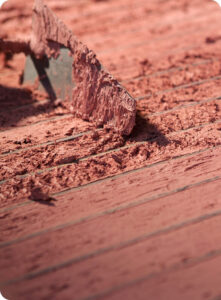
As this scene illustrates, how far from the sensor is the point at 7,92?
8.20 feet

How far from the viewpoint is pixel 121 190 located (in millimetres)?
1662

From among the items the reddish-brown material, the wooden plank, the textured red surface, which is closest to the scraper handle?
the reddish-brown material

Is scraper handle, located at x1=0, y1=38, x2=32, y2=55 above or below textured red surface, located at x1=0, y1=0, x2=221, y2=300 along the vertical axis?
above

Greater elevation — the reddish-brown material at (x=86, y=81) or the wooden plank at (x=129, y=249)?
the reddish-brown material at (x=86, y=81)

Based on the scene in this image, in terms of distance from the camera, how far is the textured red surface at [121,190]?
4.31 ft

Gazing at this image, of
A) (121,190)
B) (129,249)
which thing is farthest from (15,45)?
(129,249)

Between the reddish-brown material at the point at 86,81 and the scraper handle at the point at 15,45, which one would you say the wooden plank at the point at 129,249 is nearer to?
the reddish-brown material at the point at 86,81

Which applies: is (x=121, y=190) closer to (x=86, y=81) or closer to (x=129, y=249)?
(x=129, y=249)

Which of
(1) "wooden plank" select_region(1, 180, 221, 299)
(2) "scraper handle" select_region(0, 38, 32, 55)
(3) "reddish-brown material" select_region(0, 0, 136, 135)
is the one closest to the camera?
(1) "wooden plank" select_region(1, 180, 221, 299)

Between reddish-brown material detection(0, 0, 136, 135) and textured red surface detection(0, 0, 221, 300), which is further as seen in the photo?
reddish-brown material detection(0, 0, 136, 135)

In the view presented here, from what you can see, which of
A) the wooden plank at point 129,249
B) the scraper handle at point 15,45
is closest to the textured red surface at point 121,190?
the wooden plank at point 129,249

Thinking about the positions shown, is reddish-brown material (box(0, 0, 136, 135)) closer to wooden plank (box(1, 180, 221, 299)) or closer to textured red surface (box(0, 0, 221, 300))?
textured red surface (box(0, 0, 221, 300))

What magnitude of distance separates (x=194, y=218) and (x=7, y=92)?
5.76 feet

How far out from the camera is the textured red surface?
131cm
